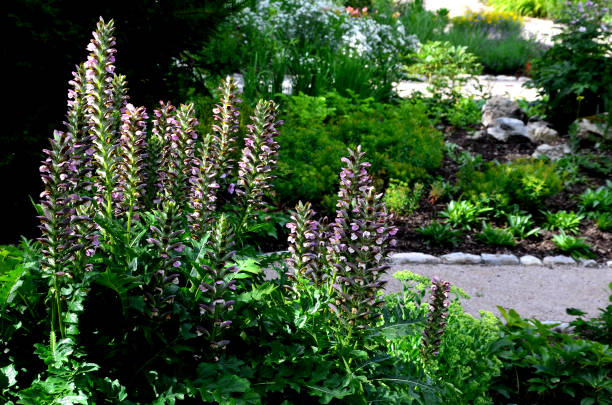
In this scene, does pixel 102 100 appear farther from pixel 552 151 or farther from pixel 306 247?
pixel 552 151

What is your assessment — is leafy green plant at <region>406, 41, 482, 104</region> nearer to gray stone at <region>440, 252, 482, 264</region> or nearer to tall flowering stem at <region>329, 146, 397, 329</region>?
gray stone at <region>440, 252, 482, 264</region>

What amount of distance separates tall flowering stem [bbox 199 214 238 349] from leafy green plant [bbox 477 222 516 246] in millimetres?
4418

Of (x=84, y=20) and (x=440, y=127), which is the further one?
(x=440, y=127)

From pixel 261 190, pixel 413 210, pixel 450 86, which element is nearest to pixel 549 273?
pixel 413 210

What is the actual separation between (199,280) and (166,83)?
362 centimetres

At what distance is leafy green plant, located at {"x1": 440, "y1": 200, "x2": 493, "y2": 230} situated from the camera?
6223 mm

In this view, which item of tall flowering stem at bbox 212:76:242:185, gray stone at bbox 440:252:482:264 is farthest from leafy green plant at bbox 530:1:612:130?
tall flowering stem at bbox 212:76:242:185

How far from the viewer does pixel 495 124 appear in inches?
365

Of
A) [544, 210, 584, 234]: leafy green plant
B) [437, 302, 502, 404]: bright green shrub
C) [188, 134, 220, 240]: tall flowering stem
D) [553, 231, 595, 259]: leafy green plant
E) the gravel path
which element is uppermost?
[188, 134, 220, 240]: tall flowering stem

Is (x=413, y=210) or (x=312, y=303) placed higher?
(x=312, y=303)

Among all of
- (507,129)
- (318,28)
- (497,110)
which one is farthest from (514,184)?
(318,28)

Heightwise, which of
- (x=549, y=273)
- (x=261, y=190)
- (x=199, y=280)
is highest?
(x=261, y=190)

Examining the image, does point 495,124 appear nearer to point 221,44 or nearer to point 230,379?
point 221,44

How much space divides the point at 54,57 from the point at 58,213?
3339 millimetres
